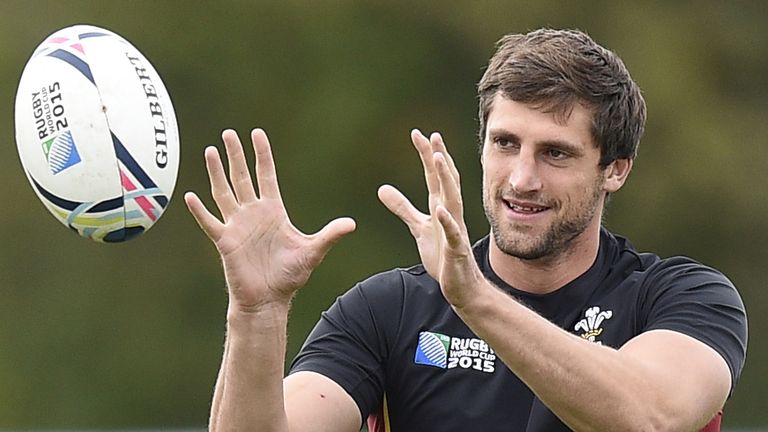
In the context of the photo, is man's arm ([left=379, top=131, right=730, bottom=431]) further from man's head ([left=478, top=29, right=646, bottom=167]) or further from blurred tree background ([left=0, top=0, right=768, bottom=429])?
blurred tree background ([left=0, top=0, right=768, bottom=429])

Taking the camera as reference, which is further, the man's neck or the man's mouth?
the man's neck

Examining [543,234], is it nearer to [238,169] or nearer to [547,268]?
[547,268]

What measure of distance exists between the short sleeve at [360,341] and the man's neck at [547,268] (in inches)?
15.1

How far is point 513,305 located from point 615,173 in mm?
1194

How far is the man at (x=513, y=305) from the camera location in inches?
199

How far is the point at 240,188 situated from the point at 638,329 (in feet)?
4.80

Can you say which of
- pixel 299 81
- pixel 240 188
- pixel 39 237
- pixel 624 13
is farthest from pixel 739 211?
pixel 240 188

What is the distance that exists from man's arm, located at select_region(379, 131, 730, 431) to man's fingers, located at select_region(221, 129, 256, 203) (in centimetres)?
41

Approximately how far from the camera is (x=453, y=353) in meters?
5.75

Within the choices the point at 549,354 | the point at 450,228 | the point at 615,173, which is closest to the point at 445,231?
the point at 450,228

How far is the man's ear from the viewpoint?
19.4ft

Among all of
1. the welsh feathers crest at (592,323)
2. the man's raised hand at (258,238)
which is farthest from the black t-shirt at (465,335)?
the man's raised hand at (258,238)

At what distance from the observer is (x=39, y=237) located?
1512cm

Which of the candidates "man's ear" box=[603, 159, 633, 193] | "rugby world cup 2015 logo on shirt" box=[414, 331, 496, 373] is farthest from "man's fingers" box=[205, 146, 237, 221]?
"man's ear" box=[603, 159, 633, 193]
